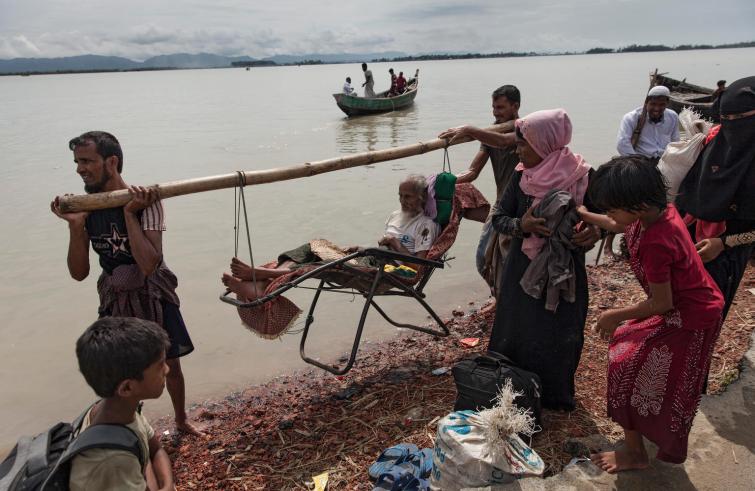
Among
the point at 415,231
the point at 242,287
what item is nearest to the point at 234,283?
the point at 242,287

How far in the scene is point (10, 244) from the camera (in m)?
8.36

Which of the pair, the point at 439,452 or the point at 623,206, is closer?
the point at 623,206

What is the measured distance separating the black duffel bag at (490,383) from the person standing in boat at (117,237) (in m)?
1.66

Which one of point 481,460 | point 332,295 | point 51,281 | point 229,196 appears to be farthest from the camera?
point 229,196

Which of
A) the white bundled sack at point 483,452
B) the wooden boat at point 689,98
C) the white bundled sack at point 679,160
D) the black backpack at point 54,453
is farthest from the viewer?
the wooden boat at point 689,98

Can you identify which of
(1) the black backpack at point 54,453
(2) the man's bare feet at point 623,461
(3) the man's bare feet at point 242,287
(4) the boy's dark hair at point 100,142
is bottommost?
(2) the man's bare feet at point 623,461

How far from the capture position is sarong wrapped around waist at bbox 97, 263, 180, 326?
281 cm

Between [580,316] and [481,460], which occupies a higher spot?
[580,316]

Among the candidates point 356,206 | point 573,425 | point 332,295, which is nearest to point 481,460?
point 573,425

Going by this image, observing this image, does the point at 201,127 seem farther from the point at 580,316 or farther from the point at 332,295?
the point at 580,316

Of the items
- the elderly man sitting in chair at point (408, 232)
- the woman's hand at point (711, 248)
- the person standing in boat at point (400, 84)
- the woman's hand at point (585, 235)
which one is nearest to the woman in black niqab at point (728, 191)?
the woman's hand at point (711, 248)

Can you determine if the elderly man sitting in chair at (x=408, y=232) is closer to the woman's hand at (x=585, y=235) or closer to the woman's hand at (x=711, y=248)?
the woman's hand at (x=585, y=235)

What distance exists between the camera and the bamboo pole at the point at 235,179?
8.52ft

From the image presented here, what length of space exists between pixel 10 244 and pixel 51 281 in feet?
7.02
